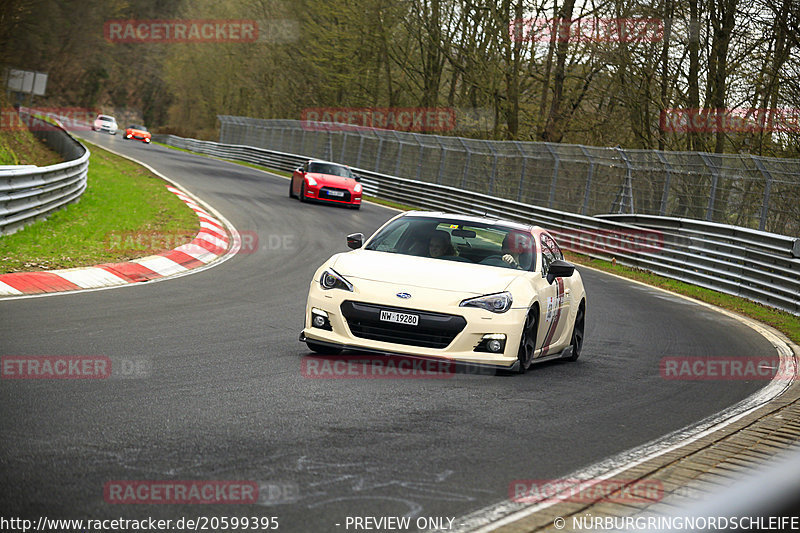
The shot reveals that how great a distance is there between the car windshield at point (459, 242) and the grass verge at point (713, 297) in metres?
6.62

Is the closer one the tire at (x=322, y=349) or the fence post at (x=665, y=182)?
the tire at (x=322, y=349)

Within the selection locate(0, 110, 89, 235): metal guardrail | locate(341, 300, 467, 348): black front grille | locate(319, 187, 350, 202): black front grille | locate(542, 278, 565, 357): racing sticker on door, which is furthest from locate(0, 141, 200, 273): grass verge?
locate(542, 278, 565, 357): racing sticker on door

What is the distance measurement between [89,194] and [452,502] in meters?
20.6

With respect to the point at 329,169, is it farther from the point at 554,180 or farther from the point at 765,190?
the point at 765,190

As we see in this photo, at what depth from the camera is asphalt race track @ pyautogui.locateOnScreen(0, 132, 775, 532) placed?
4.44 meters

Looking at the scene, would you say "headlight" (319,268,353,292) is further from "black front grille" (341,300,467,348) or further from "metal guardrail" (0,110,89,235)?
"metal guardrail" (0,110,89,235)

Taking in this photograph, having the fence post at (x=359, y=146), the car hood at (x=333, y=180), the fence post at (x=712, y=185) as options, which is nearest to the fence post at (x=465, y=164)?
the car hood at (x=333, y=180)

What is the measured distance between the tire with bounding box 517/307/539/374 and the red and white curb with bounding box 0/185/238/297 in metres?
5.80

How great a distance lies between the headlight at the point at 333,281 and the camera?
827 centimetres

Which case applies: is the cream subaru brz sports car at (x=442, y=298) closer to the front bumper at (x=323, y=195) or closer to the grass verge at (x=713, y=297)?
the grass verge at (x=713, y=297)

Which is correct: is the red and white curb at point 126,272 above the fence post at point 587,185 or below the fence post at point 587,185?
below

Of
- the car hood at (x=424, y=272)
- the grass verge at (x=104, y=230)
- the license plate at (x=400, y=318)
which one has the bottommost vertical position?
the grass verge at (x=104, y=230)

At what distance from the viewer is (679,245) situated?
74.4ft

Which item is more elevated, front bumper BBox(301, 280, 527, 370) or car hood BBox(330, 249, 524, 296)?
car hood BBox(330, 249, 524, 296)
